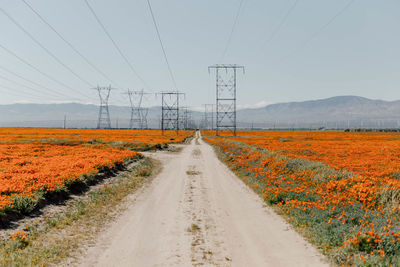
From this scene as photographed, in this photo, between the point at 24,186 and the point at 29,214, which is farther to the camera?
the point at 24,186

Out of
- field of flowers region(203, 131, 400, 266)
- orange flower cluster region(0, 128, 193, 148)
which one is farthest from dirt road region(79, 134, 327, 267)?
orange flower cluster region(0, 128, 193, 148)

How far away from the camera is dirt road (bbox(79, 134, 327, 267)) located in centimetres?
773

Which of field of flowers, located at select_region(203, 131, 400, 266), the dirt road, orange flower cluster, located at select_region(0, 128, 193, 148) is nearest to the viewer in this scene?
field of flowers, located at select_region(203, 131, 400, 266)

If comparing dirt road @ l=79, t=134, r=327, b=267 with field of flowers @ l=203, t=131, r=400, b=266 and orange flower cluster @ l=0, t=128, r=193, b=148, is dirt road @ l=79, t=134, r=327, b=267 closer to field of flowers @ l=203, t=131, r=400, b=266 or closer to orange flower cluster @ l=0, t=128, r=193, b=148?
field of flowers @ l=203, t=131, r=400, b=266

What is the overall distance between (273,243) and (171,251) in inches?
136

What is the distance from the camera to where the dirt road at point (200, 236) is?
7727mm

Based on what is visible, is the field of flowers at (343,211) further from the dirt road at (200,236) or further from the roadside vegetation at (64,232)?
the roadside vegetation at (64,232)

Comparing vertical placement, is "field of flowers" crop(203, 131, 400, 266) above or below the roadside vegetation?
above

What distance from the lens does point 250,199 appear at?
1521 cm

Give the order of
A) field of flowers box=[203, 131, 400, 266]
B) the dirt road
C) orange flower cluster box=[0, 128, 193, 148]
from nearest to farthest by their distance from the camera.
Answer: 1. field of flowers box=[203, 131, 400, 266]
2. the dirt road
3. orange flower cluster box=[0, 128, 193, 148]

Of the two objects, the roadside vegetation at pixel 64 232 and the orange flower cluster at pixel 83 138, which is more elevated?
the orange flower cluster at pixel 83 138

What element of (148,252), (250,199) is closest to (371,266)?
(148,252)

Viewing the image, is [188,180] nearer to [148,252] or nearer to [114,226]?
[114,226]

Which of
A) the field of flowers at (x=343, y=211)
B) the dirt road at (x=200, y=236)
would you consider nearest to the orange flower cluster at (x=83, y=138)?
the dirt road at (x=200, y=236)
